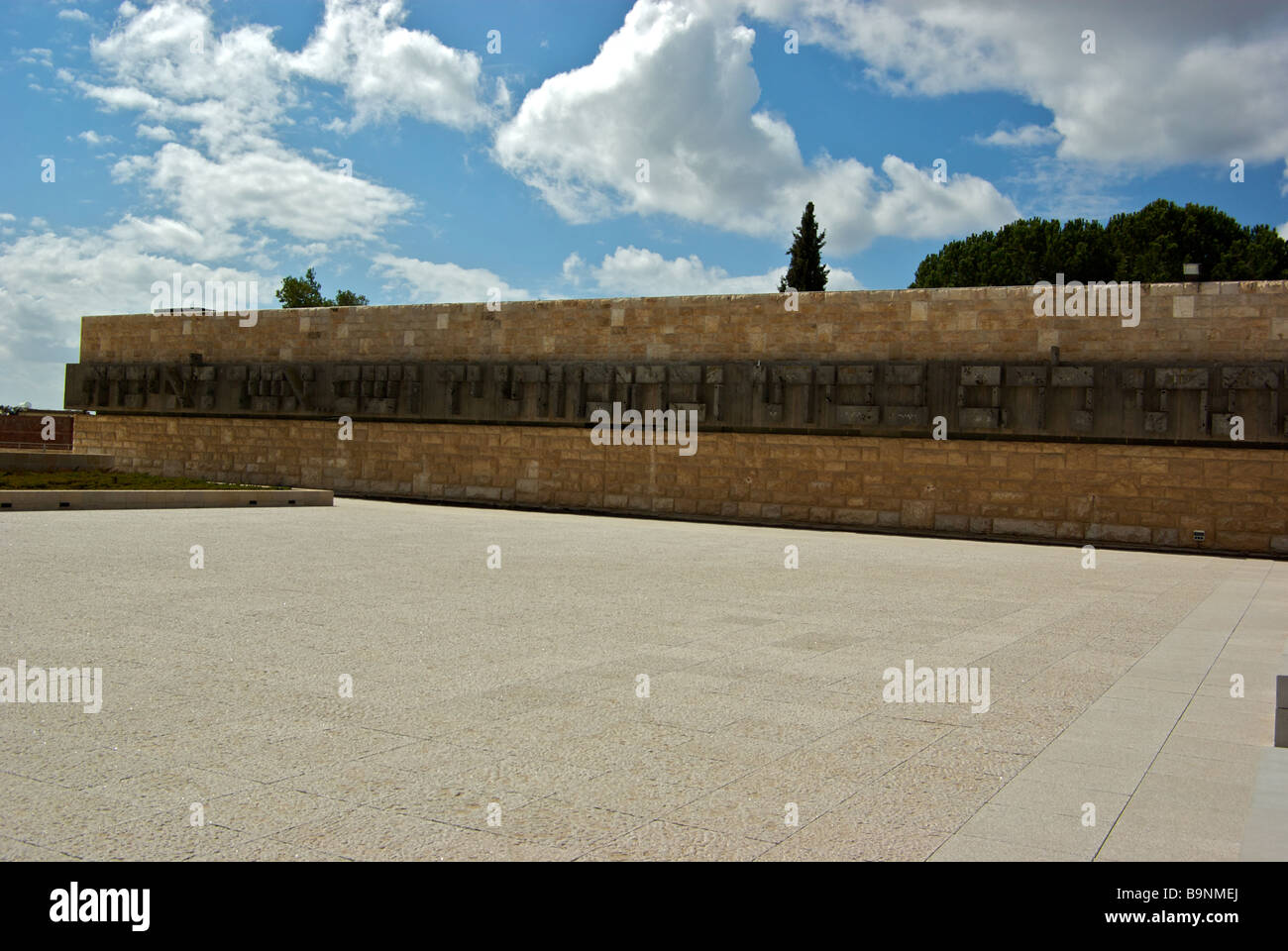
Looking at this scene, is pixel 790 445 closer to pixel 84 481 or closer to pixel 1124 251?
pixel 84 481

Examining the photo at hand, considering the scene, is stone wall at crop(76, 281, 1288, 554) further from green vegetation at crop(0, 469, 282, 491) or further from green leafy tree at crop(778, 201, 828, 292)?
green leafy tree at crop(778, 201, 828, 292)

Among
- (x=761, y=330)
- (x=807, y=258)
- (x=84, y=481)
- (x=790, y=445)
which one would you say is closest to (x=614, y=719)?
(x=790, y=445)

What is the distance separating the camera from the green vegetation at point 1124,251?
4541 cm

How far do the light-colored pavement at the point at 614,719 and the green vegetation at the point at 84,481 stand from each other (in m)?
7.87

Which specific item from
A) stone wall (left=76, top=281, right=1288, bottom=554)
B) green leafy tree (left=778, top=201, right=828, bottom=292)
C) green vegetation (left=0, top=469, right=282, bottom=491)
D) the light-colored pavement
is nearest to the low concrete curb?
green vegetation (left=0, top=469, right=282, bottom=491)

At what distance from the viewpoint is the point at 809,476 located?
19406mm

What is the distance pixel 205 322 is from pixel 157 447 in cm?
354

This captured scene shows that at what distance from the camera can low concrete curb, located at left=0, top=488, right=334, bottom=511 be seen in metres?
16.7

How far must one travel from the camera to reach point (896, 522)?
18703 millimetres

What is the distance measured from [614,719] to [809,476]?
14.7 meters

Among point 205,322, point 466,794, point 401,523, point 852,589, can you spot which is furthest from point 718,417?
point 466,794

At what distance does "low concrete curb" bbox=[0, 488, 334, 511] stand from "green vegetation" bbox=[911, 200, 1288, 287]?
117 ft

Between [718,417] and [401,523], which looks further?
[718,417]
